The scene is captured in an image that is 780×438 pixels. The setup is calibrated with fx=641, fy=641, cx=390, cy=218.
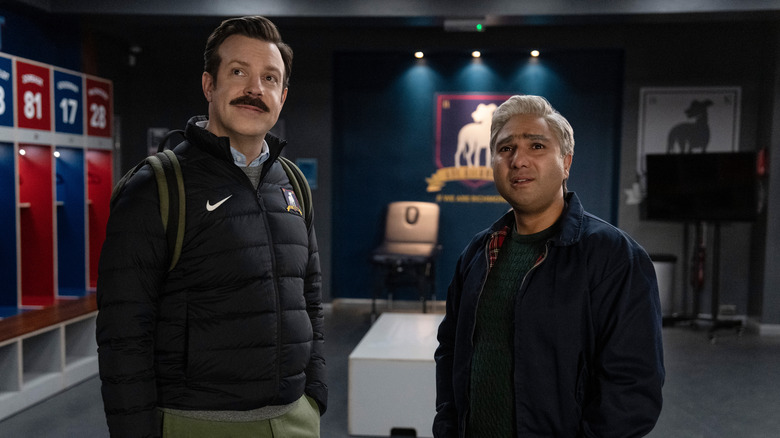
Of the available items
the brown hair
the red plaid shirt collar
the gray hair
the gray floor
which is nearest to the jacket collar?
the red plaid shirt collar

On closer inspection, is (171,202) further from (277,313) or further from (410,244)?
(410,244)

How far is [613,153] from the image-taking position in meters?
7.06

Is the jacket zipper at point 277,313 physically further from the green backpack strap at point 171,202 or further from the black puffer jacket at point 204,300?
the green backpack strap at point 171,202

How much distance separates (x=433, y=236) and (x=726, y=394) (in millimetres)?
3183

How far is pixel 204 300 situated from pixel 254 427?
327mm

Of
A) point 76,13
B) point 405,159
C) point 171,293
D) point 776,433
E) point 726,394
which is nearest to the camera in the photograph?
point 171,293

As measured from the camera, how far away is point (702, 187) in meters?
6.16

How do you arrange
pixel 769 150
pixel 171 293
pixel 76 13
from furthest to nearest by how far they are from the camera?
pixel 769 150 < pixel 76 13 < pixel 171 293

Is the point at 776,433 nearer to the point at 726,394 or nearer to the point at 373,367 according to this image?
the point at 726,394

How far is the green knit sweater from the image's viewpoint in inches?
57.4

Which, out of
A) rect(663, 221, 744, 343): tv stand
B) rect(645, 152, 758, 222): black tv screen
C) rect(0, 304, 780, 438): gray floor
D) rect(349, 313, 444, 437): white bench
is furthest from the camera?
rect(663, 221, 744, 343): tv stand

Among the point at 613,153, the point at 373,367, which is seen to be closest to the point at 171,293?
the point at 373,367

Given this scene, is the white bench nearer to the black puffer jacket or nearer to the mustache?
the black puffer jacket

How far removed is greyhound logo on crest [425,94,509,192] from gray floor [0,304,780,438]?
2.23 metres
